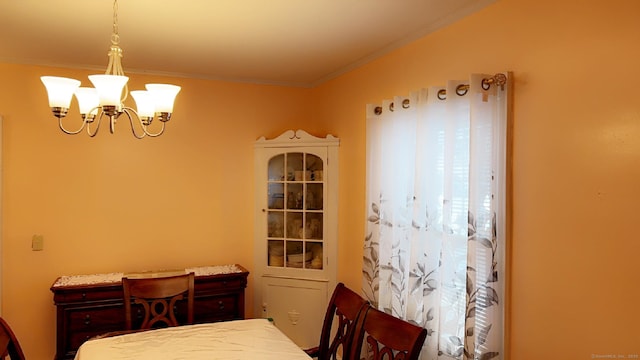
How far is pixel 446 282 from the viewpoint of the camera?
2236 mm

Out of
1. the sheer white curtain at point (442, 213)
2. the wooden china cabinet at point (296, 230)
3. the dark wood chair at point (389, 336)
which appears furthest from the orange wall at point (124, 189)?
the dark wood chair at point (389, 336)

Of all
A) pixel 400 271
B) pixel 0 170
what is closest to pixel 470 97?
pixel 400 271

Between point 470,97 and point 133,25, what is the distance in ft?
6.06

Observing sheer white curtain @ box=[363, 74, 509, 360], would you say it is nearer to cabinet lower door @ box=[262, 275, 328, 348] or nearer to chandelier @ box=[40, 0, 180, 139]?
cabinet lower door @ box=[262, 275, 328, 348]

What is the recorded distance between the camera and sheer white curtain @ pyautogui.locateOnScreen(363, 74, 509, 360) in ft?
6.49

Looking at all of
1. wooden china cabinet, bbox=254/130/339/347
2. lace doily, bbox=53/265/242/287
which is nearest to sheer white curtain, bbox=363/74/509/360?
wooden china cabinet, bbox=254/130/339/347

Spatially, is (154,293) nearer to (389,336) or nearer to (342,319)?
(342,319)

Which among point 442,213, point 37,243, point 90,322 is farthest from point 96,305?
point 442,213

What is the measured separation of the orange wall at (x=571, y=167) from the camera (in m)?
1.51

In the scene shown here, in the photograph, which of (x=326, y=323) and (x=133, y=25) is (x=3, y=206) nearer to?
(x=133, y=25)

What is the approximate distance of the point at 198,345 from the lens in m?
2.09

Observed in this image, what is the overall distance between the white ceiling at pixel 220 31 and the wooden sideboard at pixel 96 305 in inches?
62.4

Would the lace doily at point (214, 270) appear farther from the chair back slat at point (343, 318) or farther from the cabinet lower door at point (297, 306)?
the chair back slat at point (343, 318)

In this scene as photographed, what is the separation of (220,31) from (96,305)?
6.70 ft
